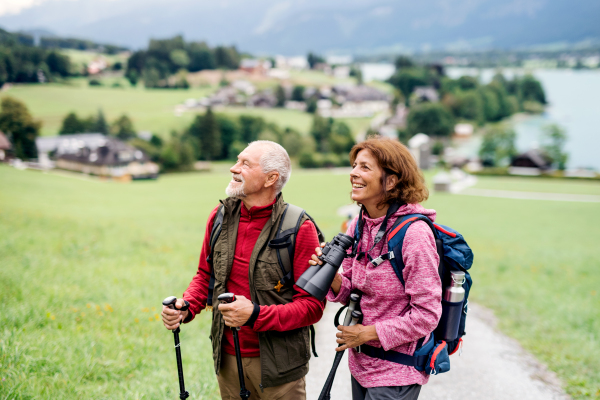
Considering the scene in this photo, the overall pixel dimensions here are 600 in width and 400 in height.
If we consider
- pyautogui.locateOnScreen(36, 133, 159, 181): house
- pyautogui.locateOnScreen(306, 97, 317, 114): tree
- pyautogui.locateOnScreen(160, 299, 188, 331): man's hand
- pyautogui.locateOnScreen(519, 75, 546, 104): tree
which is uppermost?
pyautogui.locateOnScreen(519, 75, 546, 104): tree

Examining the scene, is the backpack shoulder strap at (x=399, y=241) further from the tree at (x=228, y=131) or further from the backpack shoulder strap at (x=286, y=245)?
the tree at (x=228, y=131)

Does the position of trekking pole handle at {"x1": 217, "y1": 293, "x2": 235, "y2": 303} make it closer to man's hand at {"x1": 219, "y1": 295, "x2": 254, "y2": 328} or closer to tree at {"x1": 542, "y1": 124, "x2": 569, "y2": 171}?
man's hand at {"x1": 219, "y1": 295, "x2": 254, "y2": 328}

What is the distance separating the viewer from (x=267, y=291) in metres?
2.44

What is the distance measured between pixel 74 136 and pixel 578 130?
4599 inches

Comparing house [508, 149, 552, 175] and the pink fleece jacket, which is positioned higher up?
the pink fleece jacket

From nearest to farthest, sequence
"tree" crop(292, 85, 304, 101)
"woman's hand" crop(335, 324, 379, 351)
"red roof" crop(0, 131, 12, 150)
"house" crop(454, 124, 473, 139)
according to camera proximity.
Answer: "woman's hand" crop(335, 324, 379, 351) → "red roof" crop(0, 131, 12, 150) → "house" crop(454, 124, 473, 139) → "tree" crop(292, 85, 304, 101)

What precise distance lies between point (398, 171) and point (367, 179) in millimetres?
170

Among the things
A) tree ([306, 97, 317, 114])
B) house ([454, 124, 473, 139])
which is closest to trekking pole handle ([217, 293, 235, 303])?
tree ([306, 97, 317, 114])

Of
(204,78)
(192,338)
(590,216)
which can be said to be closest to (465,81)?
(204,78)

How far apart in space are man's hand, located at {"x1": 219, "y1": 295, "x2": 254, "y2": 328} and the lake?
272 ft

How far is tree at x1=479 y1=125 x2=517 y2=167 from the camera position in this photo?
7100 centimetres

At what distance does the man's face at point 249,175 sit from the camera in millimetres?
2502

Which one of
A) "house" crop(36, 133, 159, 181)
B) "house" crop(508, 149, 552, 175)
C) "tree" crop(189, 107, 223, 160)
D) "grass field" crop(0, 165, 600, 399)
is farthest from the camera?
"house" crop(508, 149, 552, 175)

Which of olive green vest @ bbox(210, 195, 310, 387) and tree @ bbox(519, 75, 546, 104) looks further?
tree @ bbox(519, 75, 546, 104)
